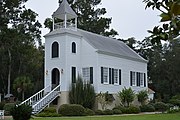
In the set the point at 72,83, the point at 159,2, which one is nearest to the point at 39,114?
the point at 72,83

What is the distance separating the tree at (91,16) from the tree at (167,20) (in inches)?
2108

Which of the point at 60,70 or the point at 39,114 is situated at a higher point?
the point at 60,70

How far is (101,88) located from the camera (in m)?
34.2

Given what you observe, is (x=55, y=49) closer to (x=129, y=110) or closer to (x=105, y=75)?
(x=105, y=75)

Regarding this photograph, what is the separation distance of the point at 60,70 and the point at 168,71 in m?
24.0

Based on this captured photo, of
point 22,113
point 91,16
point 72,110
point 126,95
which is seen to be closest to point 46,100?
point 72,110

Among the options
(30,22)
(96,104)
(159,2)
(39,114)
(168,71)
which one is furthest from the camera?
(168,71)

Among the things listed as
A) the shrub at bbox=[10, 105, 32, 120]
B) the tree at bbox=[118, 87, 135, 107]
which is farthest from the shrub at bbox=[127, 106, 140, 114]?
the shrub at bbox=[10, 105, 32, 120]

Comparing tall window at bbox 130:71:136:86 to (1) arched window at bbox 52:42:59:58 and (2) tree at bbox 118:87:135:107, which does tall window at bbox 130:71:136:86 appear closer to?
(2) tree at bbox 118:87:135:107

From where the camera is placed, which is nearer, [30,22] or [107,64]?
[107,64]

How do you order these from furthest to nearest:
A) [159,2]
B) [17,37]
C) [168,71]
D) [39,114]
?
1. [168,71]
2. [17,37]
3. [39,114]
4. [159,2]

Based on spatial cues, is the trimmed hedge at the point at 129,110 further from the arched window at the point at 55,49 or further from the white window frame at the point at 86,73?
the arched window at the point at 55,49

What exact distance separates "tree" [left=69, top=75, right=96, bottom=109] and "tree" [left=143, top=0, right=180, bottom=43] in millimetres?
29719

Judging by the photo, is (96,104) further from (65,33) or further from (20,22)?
(20,22)
